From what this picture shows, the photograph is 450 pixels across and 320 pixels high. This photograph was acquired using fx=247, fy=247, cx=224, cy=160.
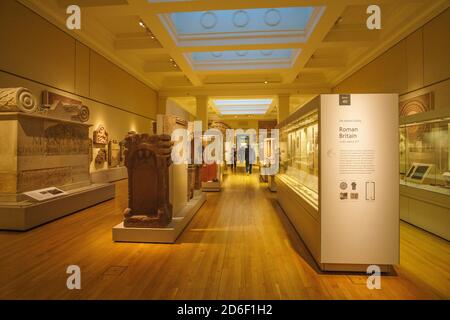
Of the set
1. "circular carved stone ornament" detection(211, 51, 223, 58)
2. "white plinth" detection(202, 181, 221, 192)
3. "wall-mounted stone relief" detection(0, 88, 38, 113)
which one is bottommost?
"white plinth" detection(202, 181, 221, 192)

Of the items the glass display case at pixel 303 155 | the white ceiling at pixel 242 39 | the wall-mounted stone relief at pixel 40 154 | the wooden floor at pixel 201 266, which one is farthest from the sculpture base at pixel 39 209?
the glass display case at pixel 303 155

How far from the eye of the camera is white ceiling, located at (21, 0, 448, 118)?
6.07 meters

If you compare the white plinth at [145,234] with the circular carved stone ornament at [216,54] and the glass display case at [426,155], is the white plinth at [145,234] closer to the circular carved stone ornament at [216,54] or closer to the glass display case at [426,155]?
the glass display case at [426,155]

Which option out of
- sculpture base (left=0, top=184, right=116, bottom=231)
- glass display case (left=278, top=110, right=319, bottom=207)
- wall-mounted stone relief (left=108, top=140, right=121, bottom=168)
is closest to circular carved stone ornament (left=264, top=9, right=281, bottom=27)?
glass display case (left=278, top=110, right=319, bottom=207)

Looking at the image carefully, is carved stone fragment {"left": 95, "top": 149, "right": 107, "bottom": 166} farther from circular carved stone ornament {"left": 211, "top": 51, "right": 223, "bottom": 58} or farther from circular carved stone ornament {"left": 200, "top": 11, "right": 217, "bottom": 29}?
circular carved stone ornament {"left": 211, "top": 51, "right": 223, "bottom": 58}

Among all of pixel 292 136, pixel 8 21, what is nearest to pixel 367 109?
pixel 292 136

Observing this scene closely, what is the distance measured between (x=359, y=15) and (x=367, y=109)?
614 cm

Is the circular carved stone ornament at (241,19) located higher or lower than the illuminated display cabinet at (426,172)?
higher

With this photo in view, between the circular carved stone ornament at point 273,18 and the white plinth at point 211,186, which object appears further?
the white plinth at point 211,186

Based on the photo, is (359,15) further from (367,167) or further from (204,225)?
(204,225)

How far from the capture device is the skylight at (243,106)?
59.2 ft

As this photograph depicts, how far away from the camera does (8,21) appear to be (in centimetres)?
547

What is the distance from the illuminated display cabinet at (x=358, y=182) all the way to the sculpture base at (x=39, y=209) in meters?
5.11

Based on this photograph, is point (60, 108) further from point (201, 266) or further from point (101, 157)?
point (201, 266)
